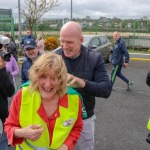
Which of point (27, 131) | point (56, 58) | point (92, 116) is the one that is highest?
point (56, 58)

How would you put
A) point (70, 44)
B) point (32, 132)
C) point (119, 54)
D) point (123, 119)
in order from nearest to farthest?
point (32, 132) < point (70, 44) < point (123, 119) < point (119, 54)

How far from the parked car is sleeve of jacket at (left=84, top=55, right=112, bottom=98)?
8.70 meters

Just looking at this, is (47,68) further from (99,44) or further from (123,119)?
(99,44)

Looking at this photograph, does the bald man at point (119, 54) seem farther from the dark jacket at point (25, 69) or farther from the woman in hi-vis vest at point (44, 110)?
the woman in hi-vis vest at point (44, 110)

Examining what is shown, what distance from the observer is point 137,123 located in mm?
5016

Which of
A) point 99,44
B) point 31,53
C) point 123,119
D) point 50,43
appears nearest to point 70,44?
point 31,53

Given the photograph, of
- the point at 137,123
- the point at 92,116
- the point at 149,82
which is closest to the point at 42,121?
the point at 92,116

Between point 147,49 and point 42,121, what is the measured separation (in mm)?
16082

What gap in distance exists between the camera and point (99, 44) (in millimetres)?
12273

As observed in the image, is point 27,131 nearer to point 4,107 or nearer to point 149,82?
point 4,107

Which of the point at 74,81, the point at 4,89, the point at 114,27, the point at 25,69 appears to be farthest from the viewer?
the point at 114,27

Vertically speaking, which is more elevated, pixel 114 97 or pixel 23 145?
pixel 23 145

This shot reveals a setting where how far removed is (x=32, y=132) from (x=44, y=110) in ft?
0.65

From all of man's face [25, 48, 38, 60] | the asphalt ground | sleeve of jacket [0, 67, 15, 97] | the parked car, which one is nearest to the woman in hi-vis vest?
sleeve of jacket [0, 67, 15, 97]
